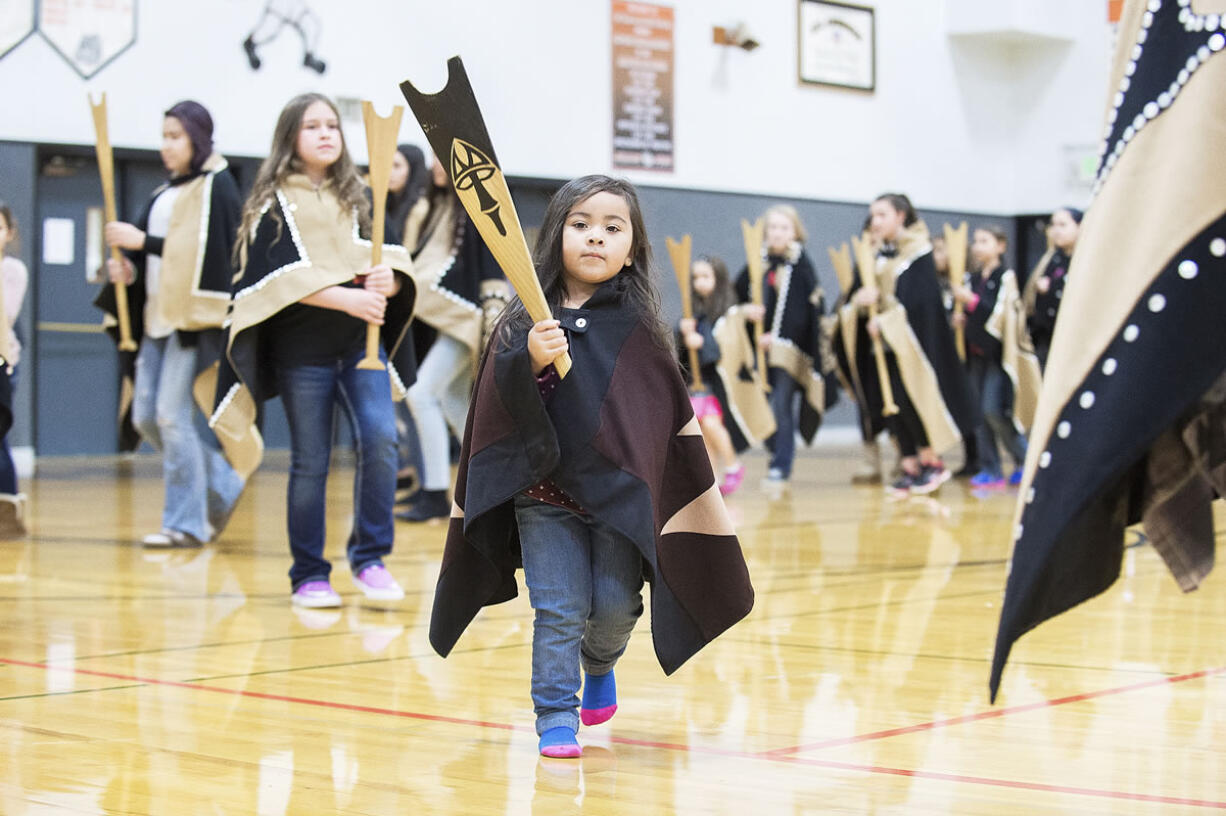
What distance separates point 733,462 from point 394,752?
6624mm

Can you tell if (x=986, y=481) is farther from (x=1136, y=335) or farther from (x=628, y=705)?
(x=1136, y=335)

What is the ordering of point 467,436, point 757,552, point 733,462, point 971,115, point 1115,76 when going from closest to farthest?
point 1115,76 → point 467,436 → point 757,552 → point 733,462 → point 971,115

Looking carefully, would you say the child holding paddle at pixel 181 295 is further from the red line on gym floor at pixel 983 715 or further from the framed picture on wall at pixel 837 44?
the framed picture on wall at pixel 837 44

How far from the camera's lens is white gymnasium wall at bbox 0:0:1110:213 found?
467 inches

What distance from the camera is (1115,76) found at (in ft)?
6.11

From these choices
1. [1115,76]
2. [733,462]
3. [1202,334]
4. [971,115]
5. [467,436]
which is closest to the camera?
[1202,334]

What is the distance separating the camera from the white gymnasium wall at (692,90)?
11.9 meters

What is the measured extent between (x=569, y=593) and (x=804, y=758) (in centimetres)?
49

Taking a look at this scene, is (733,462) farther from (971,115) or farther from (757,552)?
(971,115)

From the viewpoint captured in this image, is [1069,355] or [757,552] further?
[757,552]

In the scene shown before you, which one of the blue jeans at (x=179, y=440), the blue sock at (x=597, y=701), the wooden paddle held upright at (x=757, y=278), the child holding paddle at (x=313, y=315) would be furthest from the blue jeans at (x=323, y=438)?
the wooden paddle held upright at (x=757, y=278)

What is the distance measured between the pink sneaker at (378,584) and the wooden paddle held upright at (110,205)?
1896 millimetres

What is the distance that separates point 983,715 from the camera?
3150mm

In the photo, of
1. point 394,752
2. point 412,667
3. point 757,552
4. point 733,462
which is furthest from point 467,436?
point 733,462
